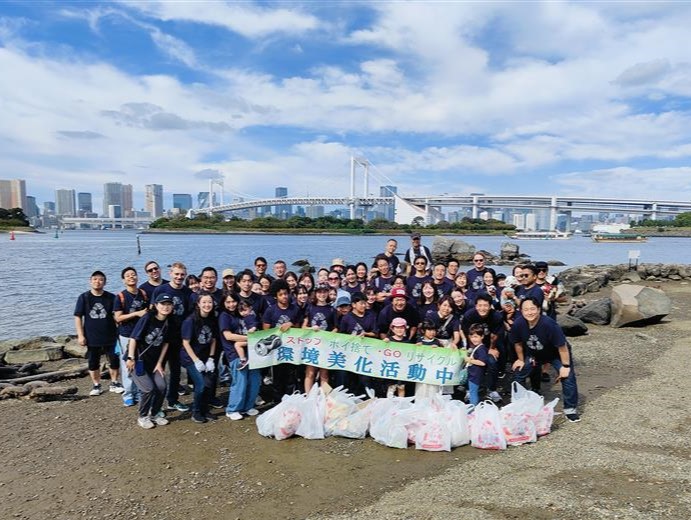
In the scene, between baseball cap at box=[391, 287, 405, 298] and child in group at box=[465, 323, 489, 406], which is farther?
baseball cap at box=[391, 287, 405, 298]

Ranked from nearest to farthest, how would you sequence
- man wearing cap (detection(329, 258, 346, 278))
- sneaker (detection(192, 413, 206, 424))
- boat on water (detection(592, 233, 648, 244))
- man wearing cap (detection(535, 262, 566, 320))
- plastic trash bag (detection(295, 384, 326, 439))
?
plastic trash bag (detection(295, 384, 326, 439)) < sneaker (detection(192, 413, 206, 424)) < man wearing cap (detection(535, 262, 566, 320)) < man wearing cap (detection(329, 258, 346, 278)) < boat on water (detection(592, 233, 648, 244))

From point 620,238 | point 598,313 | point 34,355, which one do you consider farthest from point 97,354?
point 620,238

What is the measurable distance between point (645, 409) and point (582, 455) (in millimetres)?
1996

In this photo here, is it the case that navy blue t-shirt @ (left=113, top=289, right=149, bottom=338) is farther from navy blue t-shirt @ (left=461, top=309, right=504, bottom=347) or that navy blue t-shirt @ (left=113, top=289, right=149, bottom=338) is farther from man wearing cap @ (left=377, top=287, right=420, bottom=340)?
navy blue t-shirt @ (left=461, top=309, right=504, bottom=347)

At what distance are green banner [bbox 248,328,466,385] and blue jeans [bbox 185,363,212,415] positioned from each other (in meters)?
0.61

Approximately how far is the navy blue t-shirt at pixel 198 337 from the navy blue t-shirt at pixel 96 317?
1.63m

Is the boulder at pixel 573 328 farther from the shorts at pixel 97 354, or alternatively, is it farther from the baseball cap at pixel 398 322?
the shorts at pixel 97 354

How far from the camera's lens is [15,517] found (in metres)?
4.11

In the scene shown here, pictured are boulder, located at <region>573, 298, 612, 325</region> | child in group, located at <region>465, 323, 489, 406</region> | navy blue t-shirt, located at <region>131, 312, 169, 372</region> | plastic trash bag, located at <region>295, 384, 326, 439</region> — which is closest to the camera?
plastic trash bag, located at <region>295, 384, 326, 439</region>

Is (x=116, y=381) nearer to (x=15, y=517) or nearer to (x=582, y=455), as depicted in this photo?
(x=15, y=517)

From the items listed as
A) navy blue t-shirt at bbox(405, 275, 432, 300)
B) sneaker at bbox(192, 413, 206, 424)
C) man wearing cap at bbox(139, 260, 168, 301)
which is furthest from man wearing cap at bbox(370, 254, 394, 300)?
man wearing cap at bbox(139, 260, 168, 301)

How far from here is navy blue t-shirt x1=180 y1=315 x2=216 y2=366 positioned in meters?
5.85

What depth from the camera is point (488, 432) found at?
5133 millimetres

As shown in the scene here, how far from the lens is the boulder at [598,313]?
39.9 feet
